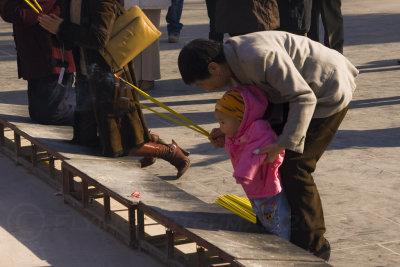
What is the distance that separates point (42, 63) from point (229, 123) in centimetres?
251

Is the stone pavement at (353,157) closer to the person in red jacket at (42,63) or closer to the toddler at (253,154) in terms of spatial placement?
the toddler at (253,154)

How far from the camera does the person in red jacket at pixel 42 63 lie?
21.0ft

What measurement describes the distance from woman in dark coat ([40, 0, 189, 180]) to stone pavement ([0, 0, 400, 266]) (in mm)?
356

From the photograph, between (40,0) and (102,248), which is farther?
(40,0)

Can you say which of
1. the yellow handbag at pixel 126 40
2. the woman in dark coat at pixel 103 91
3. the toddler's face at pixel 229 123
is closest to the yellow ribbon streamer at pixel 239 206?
the toddler's face at pixel 229 123

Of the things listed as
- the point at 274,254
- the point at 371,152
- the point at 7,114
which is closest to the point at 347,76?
the point at 274,254

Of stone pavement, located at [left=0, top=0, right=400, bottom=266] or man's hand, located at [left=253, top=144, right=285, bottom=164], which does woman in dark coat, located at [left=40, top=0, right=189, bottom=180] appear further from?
man's hand, located at [left=253, top=144, right=285, bottom=164]

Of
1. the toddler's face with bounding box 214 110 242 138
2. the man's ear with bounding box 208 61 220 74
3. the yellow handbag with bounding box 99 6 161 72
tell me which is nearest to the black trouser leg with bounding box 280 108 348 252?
the toddler's face with bounding box 214 110 242 138

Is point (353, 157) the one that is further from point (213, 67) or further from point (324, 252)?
point (213, 67)

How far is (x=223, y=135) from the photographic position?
4.71 m

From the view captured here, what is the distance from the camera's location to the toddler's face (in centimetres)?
446

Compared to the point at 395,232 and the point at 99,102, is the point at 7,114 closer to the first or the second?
the point at 99,102

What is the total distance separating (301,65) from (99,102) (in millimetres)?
1998

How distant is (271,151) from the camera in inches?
170
